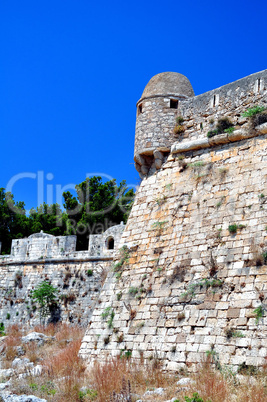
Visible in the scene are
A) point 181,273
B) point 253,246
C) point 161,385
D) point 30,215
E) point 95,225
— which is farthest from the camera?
point 30,215

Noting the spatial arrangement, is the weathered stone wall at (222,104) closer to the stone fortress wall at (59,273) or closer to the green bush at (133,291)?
the green bush at (133,291)

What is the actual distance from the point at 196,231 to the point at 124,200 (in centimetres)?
2050

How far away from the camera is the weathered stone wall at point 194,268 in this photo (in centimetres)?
733

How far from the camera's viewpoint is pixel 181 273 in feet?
28.2

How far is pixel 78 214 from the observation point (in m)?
29.7

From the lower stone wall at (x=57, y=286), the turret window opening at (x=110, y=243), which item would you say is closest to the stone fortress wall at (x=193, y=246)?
the turret window opening at (x=110, y=243)

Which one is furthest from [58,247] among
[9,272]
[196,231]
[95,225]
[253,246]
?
[253,246]

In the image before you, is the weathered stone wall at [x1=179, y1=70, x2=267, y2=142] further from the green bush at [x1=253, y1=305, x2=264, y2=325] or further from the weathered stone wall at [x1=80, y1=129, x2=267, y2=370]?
the green bush at [x1=253, y1=305, x2=264, y2=325]

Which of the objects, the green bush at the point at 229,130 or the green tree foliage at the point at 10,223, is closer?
the green bush at the point at 229,130

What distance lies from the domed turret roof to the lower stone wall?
7800mm

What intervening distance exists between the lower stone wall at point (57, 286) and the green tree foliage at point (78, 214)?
771cm

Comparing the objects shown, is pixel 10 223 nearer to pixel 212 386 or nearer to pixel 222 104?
pixel 222 104

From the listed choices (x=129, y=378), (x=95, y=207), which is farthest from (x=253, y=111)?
(x=95, y=207)

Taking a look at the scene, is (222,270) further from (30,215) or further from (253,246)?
(30,215)
